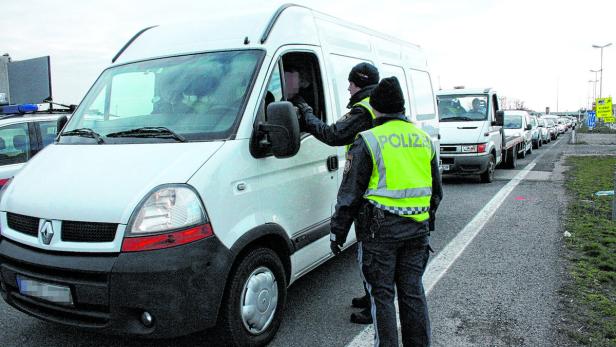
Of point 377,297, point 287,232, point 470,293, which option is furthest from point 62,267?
point 470,293

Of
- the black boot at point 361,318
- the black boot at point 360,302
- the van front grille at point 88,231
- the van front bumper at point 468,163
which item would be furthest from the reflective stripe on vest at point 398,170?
the van front bumper at point 468,163

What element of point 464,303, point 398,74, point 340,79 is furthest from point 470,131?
point 464,303

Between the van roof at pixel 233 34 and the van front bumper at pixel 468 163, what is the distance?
7.71 meters

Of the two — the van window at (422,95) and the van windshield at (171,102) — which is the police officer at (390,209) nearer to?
the van windshield at (171,102)

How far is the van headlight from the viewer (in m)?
2.71

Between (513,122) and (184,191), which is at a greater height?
(513,122)

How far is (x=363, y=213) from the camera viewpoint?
9.68 feet

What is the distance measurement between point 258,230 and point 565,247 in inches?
172

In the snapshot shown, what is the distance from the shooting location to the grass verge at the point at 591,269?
11.9ft

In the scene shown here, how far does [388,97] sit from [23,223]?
241 centimetres

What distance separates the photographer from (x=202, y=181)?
9.34 feet

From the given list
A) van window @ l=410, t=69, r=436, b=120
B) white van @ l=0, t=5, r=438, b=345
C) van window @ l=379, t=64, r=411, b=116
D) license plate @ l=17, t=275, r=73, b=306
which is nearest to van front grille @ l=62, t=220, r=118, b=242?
white van @ l=0, t=5, r=438, b=345

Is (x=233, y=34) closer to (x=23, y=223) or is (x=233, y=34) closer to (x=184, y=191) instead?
(x=184, y=191)

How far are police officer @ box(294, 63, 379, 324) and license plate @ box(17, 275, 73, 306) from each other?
6.28ft
